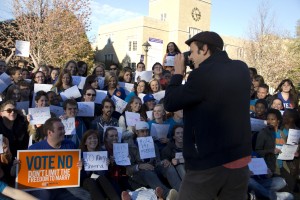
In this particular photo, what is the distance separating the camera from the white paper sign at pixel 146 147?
6.04 m

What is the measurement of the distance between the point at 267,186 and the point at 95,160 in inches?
126

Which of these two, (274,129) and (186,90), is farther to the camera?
(274,129)

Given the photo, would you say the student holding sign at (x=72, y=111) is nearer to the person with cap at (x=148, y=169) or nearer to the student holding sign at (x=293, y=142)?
the person with cap at (x=148, y=169)

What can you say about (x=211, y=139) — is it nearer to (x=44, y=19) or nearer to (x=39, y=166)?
(x=39, y=166)

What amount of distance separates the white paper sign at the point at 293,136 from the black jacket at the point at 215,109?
4.72 metres

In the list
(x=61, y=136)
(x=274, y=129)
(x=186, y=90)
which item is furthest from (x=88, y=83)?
(x=186, y=90)

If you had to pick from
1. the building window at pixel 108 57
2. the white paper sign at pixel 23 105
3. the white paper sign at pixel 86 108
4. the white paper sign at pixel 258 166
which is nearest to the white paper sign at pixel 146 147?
the white paper sign at pixel 86 108

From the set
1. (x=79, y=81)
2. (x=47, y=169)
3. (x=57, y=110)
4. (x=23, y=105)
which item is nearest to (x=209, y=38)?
(x=47, y=169)

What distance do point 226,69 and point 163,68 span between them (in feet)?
25.4

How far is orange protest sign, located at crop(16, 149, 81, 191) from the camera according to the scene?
454 cm

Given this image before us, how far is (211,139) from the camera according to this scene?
8.39 feet

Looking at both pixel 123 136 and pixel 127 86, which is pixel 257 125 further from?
pixel 127 86

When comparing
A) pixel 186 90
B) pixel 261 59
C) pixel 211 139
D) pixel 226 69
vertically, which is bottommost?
pixel 211 139

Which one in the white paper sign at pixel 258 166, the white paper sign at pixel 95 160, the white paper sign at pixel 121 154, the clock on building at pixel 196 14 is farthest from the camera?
the clock on building at pixel 196 14
